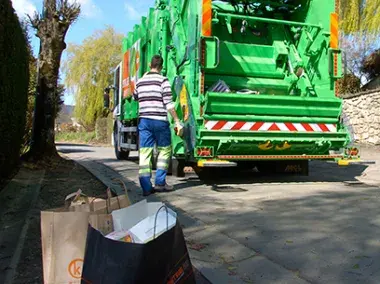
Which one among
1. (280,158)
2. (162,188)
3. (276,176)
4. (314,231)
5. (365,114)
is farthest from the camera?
(365,114)

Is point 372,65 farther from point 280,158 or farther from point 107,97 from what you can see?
point 280,158

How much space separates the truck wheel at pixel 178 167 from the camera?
7.18m

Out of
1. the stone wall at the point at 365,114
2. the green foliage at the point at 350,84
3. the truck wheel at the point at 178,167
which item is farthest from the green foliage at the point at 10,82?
the green foliage at the point at 350,84

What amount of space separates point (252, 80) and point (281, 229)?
3993 millimetres

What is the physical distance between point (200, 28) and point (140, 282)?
4.87 m

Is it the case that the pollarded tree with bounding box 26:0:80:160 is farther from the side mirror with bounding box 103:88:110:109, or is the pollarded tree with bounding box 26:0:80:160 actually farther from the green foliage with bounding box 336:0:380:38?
the green foliage with bounding box 336:0:380:38

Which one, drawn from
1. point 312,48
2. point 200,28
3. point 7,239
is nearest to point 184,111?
point 200,28

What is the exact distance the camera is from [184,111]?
6.37 m

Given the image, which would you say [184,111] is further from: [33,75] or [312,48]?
[33,75]

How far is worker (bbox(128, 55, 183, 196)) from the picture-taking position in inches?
228

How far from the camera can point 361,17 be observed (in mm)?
14773

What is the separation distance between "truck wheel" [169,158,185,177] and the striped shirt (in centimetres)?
145

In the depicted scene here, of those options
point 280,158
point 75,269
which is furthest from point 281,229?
point 280,158

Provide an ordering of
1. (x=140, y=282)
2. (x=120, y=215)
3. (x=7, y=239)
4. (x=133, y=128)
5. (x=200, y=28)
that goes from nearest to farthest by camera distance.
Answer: (x=140, y=282), (x=120, y=215), (x=7, y=239), (x=200, y=28), (x=133, y=128)
